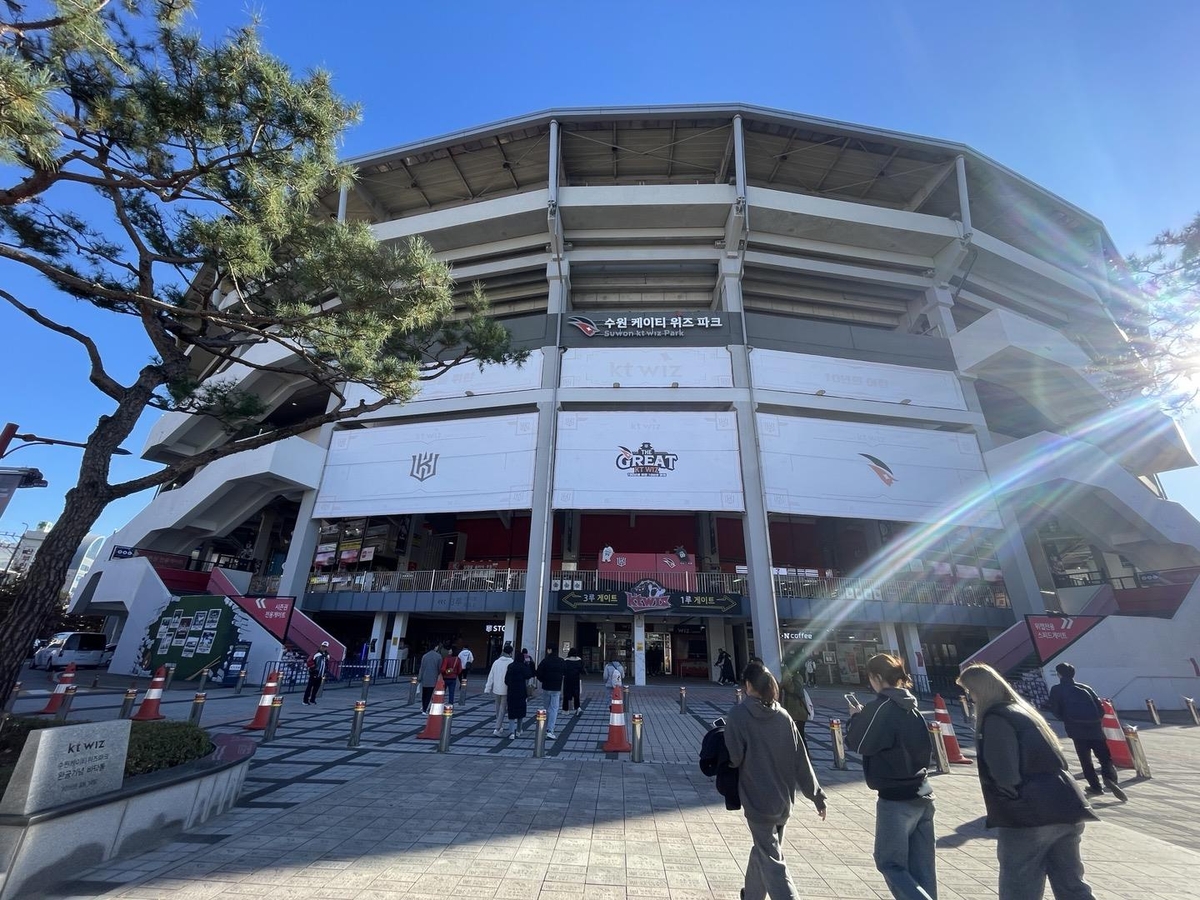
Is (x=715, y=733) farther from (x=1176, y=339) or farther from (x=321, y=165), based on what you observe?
(x=1176, y=339)

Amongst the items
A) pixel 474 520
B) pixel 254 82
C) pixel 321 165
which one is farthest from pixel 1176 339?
pixel 474 520

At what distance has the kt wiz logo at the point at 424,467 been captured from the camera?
2181 cm

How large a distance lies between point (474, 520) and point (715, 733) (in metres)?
27.7

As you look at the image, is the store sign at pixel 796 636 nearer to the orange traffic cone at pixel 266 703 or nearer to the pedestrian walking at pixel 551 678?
the pedestrian walking at pixel 551 678

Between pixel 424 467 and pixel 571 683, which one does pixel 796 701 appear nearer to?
pixel 571 683

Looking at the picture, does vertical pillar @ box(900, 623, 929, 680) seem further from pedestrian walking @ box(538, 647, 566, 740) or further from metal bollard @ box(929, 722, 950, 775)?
pedestrian walking @ box(538, 647, 566, 740)

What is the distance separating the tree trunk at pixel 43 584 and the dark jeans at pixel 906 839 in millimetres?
7444

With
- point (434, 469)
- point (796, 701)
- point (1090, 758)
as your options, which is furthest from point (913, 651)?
point (434, 469)

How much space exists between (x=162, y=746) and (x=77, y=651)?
84.6 feet

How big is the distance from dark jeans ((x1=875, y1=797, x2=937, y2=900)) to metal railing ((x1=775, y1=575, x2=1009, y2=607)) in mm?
18298

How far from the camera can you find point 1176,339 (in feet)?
36.1

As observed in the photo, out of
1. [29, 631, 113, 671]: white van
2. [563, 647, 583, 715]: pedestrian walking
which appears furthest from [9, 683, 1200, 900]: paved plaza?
[29, 631, 113, 671]: white van

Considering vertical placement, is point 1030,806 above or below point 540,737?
above

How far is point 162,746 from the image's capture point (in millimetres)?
4727
